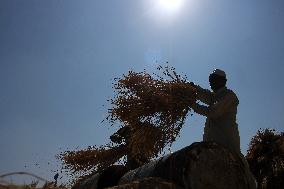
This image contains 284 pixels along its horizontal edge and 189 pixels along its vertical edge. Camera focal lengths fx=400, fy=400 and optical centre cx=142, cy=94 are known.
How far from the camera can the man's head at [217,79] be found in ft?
19.4

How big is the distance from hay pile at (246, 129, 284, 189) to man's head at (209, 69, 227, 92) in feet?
18.0

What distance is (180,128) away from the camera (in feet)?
19.2

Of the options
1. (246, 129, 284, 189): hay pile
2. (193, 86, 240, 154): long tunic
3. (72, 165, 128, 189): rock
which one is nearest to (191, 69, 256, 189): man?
(193, 86, 240, 154): long tunic

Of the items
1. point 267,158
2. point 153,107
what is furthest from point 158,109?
point 267,158

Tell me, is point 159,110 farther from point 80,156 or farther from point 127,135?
point 80,156

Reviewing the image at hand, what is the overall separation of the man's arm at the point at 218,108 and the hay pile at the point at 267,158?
566cm

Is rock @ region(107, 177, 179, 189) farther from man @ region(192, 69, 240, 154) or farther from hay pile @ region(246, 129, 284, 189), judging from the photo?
hay pile @ region(246, 129, 284, 189)

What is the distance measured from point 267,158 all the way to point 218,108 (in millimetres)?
6186

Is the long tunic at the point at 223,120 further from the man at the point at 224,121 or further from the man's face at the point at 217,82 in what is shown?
the man's face at the point at 217,82

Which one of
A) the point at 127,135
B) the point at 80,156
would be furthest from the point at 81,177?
the point at 127,135

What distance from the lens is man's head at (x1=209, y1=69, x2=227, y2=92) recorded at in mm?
5918

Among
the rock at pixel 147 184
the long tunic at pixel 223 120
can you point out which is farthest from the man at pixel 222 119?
the rock at pixel 147 184

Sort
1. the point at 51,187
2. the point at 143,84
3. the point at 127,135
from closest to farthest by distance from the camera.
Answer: the point at 143,84
the point at 127,135
the point at 51,187

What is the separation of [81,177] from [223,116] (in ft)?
11.3
